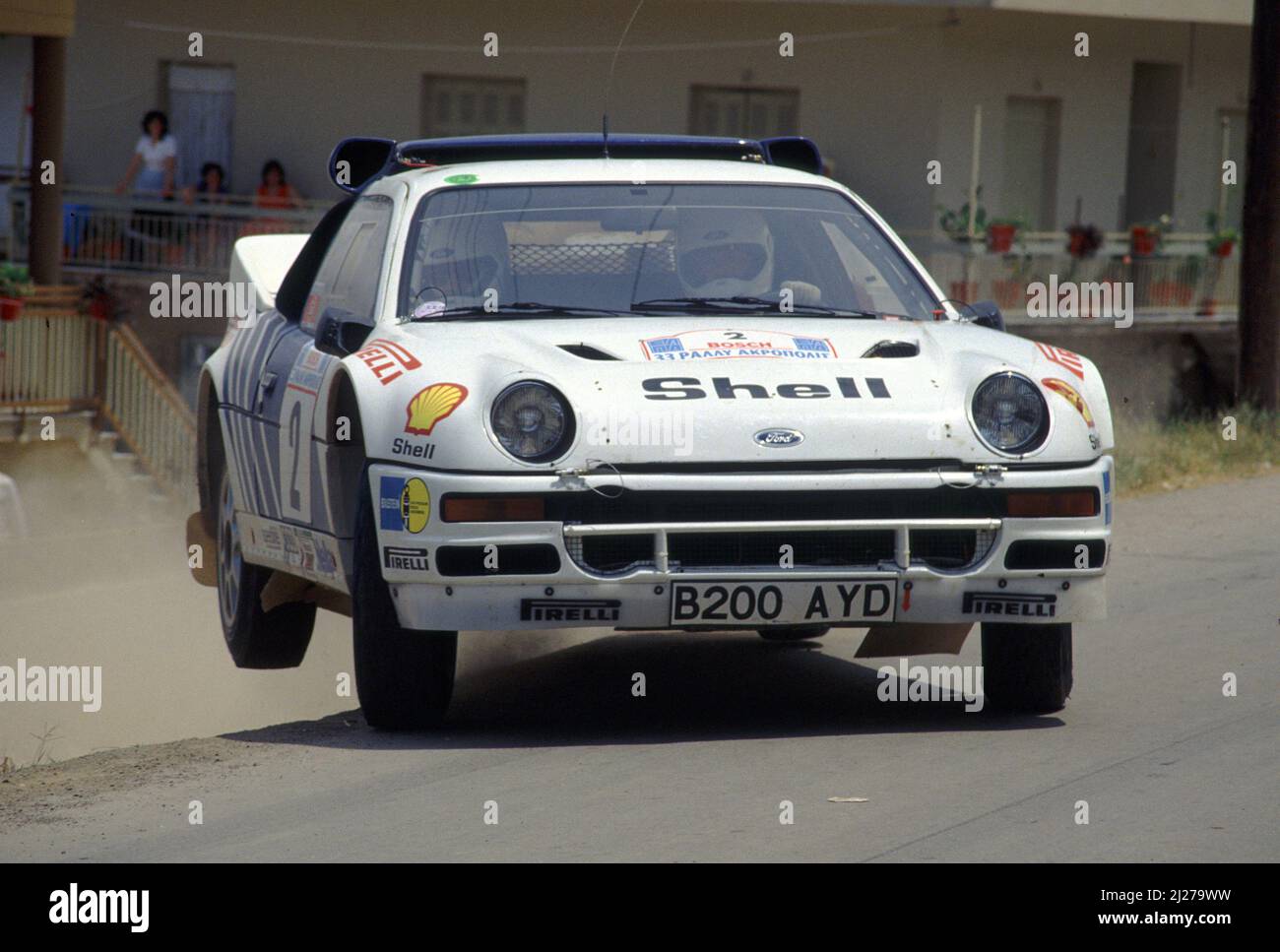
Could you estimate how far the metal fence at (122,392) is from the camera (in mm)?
15695

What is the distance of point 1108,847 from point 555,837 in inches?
49.3

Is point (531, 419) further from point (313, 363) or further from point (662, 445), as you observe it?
point (313, 363)

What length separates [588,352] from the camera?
5.84 m

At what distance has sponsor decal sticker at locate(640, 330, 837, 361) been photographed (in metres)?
5.88

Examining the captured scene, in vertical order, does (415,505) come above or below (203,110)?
below

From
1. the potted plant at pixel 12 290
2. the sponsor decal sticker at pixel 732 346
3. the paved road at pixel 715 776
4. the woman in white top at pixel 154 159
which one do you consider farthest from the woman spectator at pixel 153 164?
the sponsor decal sticker at pixel 732 346

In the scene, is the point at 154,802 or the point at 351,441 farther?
the point at 351,441

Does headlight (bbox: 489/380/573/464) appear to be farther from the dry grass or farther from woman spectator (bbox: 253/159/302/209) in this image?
woman spectator (bbox: 253/159/302/209)

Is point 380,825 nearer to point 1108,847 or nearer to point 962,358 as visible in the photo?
point 1108,847

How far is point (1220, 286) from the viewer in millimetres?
24375

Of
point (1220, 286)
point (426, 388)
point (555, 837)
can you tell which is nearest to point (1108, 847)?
point (555, 837)

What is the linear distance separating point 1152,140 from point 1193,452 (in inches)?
535

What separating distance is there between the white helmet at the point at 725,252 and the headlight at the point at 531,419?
118 cm

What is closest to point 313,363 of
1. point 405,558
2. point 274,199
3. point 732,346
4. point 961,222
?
point 405,558
